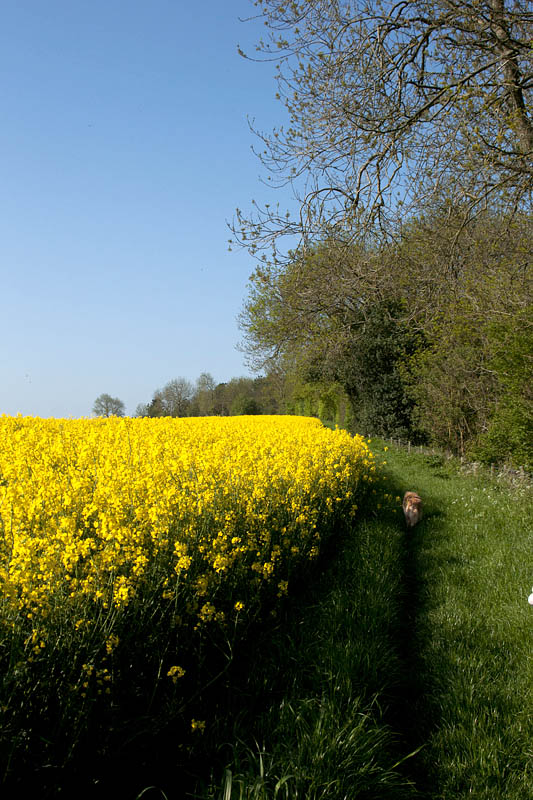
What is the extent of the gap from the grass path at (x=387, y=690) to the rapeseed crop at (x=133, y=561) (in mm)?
440

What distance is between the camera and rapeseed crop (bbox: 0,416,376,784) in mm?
2658

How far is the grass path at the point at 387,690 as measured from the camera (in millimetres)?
2607

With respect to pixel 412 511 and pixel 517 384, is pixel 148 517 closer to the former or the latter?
pixel 412 511

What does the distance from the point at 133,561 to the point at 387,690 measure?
199cm

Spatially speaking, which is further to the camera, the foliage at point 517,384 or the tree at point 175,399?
the tree at point 175,399

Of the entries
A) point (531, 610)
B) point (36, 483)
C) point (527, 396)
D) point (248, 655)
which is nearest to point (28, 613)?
point (248, 655)

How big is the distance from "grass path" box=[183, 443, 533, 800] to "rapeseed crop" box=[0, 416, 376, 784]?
44 cm

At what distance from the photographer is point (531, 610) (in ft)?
14.9

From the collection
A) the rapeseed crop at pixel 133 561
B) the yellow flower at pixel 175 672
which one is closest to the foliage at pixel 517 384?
the rapeseed crop at pixel 133 561

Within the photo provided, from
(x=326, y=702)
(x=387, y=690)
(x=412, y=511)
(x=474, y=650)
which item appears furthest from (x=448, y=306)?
(x=326, y=702)

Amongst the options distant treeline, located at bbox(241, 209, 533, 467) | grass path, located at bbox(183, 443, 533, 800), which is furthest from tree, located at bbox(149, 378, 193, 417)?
grass path, located at bbox(183, 443, 533, 800)

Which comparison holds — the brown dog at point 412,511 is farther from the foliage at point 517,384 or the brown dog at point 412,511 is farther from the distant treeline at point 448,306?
the foliage at point 517,384

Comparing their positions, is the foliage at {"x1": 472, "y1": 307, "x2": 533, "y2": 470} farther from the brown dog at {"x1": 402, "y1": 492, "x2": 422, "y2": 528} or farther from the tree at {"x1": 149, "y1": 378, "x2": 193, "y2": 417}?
the tree at {"x1": 149, "y1": 378, "x2": 193, "y2": 417}

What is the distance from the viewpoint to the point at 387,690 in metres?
3.53
